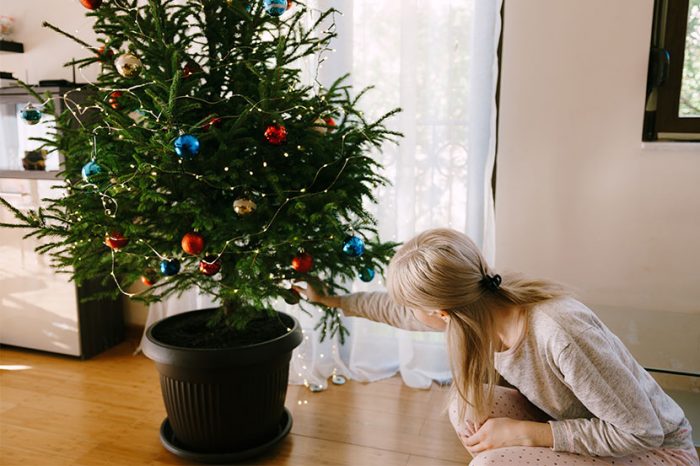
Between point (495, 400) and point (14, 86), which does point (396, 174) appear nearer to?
point (495, 400)

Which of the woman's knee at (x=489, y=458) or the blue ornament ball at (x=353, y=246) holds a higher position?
the blue ornament ball at (x=353, y=246)

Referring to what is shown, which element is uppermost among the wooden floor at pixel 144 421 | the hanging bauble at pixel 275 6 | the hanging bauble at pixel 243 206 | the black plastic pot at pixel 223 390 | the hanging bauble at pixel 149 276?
the hanging bauble at pixel 275 6

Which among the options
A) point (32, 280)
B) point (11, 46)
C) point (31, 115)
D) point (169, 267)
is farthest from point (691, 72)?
point (11, 46)

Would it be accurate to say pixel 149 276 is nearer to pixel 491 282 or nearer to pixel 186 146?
pixel 186 146

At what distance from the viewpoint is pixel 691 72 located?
207 cm

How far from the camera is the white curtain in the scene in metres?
2.24

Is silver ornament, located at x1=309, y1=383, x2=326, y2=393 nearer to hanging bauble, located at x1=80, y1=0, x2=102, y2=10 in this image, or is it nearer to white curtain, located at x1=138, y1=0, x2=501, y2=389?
white curtain, located at x1=138, y1=0, x2=501, y2=389

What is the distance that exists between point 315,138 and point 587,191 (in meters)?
1.08

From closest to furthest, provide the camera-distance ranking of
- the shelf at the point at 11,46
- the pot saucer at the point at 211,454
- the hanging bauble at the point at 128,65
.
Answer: the hanging bauble at the point at 128,65 → the pot saucer at the point at 211,454 → the shelf at the point at 11,46

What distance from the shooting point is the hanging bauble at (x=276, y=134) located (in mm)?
1511

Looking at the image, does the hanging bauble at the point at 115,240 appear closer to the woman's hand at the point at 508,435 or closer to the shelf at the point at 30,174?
the woman's hand at the point at 508,435

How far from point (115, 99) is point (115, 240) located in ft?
1.35

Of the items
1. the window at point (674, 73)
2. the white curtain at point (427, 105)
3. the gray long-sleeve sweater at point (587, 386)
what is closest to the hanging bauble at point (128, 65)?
the white curtain at point (427, 105)

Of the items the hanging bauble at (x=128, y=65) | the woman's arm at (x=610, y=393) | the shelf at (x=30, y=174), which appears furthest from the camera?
the shelf at (x=30, y=174)
